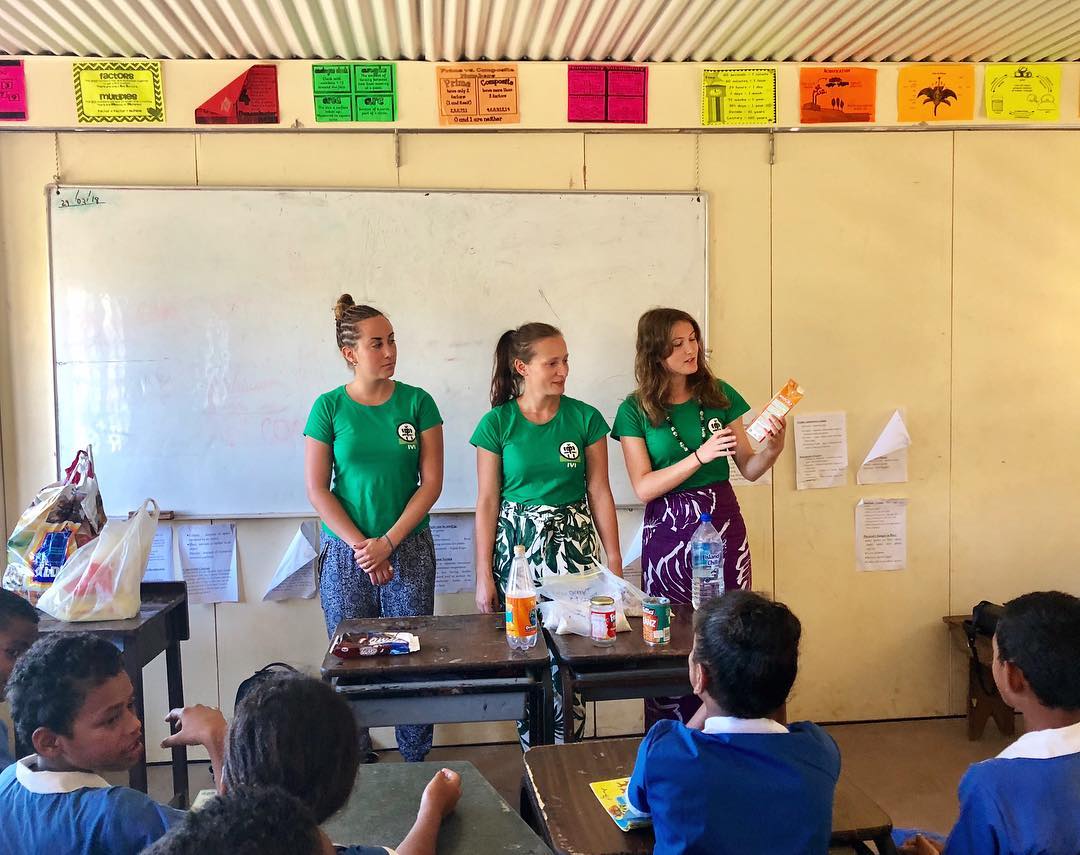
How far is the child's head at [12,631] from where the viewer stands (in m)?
1.91

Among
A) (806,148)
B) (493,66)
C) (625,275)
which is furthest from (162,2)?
(806,148)

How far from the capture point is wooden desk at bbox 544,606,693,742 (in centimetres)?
198

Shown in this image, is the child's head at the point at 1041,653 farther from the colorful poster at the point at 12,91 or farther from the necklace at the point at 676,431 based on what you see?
the colorful poster at the point at 12,91

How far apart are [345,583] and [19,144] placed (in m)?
2.14

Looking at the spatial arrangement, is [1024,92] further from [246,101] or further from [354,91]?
[246,101]

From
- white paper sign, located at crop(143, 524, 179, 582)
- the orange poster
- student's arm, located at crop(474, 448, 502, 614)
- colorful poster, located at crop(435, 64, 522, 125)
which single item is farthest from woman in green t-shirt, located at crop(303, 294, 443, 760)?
the orange poster

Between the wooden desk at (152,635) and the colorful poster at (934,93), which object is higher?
the colorful poster at (934,93)

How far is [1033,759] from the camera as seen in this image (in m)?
1.30

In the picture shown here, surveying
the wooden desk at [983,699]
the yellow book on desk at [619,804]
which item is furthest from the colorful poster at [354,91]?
the wooden desk at [983,699]

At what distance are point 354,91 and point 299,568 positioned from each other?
1905 mm

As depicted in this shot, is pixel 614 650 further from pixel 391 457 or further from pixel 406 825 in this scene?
pixel 391 457

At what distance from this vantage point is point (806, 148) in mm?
3367

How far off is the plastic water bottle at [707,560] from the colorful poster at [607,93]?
5.66ft

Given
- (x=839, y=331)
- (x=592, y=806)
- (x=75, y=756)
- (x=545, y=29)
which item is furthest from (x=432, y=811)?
(x=839, y=331)
